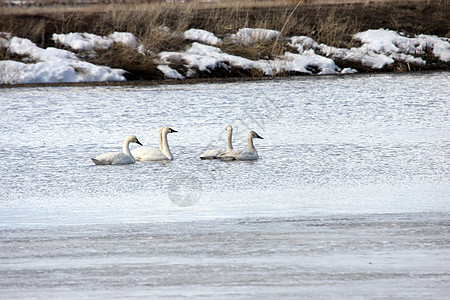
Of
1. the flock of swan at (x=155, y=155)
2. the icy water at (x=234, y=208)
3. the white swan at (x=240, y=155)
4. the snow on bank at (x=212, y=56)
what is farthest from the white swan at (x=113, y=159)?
the snow on bank at (x=212, y=56)

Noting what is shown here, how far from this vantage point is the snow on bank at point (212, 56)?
23.2m

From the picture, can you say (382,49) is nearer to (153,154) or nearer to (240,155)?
(240,155)

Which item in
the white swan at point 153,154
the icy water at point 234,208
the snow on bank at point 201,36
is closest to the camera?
the icy water at point 234,208

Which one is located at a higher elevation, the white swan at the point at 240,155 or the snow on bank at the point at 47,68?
the white swan at the point at 240,155

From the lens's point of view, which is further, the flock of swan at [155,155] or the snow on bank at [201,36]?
the snow on bank at [201,36]

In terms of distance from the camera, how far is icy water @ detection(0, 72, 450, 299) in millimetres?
4691

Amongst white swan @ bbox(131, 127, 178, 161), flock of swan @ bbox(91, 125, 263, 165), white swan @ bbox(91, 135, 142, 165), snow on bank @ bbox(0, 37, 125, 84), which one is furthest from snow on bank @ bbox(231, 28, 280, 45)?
white swan @ bbox(91, 135, 142, 165)

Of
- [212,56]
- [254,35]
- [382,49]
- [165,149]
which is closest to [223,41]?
[254,35]

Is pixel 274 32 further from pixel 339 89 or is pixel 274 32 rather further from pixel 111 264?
pixel 111 264

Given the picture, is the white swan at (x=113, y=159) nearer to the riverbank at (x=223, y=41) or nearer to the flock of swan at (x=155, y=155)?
the flock of swan at (x=155, y=155)

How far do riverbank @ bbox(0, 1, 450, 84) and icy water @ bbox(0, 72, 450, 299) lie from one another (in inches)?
299

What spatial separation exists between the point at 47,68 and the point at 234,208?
1732cm

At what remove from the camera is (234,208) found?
7172 millimetres

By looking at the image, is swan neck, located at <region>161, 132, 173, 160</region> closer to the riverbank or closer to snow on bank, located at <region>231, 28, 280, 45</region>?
the riverbank
